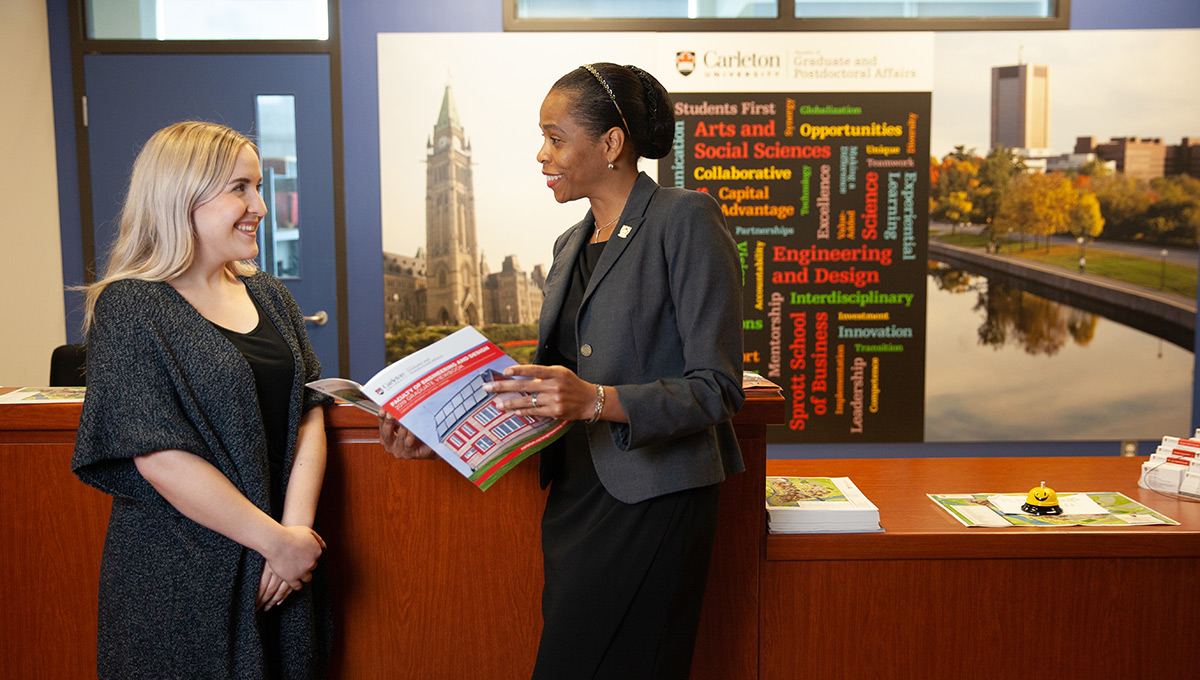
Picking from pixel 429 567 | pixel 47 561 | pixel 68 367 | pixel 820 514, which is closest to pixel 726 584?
pixel 820 514

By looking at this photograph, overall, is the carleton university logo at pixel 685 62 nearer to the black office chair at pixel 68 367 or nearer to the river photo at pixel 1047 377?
the river photo at pixel 1047 377

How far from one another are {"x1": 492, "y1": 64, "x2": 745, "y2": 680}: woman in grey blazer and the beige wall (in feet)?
9.64

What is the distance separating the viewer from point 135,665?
1.40 metres

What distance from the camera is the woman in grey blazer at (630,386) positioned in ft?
4.09

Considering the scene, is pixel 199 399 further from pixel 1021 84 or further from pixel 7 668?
pixel 1021 84

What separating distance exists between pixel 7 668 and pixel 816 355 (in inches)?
118

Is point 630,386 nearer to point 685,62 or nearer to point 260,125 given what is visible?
point 685,62

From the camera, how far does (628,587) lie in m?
1.33

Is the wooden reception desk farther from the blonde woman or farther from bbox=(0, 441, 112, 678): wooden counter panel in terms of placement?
the blonde woman

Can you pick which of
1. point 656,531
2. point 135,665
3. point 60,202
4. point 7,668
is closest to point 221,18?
point 60,202

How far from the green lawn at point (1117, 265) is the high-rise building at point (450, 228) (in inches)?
87.0

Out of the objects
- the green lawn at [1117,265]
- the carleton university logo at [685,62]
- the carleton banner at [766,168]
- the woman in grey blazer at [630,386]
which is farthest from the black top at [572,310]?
the green lawn at [1117,265]

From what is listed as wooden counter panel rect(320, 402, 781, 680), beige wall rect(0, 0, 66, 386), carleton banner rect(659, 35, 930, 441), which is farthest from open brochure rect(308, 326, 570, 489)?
beige wall rect(0, 0, 66, 386)

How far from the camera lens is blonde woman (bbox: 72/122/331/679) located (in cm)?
133
